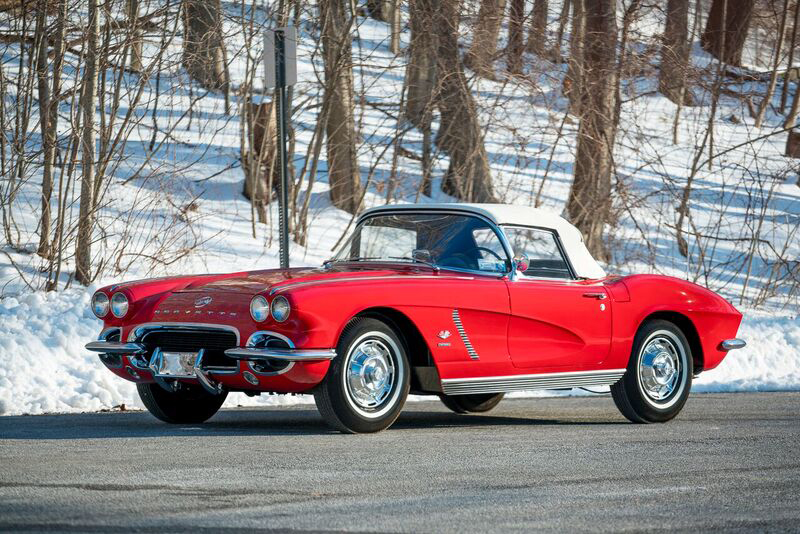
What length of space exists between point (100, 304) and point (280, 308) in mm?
1607

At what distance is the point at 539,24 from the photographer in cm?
1681

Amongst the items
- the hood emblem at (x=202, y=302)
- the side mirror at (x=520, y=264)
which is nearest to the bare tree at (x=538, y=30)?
the side mirror at (x=520, y=264)

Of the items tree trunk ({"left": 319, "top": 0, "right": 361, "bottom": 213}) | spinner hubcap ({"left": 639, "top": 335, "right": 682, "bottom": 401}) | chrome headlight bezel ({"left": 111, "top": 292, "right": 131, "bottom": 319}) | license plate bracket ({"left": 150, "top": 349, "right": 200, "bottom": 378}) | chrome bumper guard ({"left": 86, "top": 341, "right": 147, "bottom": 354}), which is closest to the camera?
license plate bracket ({"left": 150, "top": 349, "right": 200, "bottom": 378})

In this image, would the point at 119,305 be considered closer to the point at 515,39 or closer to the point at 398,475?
the point at 398,475

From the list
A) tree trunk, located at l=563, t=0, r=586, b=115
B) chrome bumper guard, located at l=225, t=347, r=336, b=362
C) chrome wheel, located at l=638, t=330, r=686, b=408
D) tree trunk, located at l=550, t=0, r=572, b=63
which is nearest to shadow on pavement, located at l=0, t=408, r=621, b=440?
chrome wheel, located at l=638, t=330, r=686, b=408

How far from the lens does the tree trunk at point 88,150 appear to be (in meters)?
13.0

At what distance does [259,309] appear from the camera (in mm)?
7105

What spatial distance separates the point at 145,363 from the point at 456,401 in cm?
274

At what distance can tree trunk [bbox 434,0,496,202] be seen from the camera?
634 inches

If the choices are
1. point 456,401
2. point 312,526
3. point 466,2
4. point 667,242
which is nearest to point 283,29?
point 456,401

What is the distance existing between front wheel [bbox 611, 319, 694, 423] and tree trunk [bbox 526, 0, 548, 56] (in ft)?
27.5

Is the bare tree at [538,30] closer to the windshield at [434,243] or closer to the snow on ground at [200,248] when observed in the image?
the snow on ground at [200,248]

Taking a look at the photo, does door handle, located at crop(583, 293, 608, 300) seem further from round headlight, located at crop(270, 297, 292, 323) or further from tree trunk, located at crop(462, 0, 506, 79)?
tree trunk, located at crop(462, 0, 506, 79)

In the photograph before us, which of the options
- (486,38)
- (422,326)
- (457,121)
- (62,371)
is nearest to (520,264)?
(422,326)
